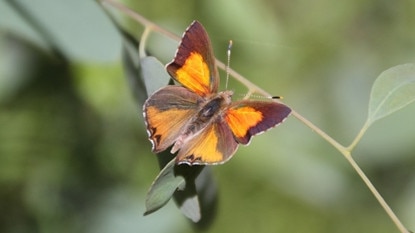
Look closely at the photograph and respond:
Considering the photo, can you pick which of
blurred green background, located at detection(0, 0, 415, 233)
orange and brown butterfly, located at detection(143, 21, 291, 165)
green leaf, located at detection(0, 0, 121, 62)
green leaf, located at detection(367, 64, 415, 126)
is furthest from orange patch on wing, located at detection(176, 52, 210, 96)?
blurred green background, located at detection(0, 0, 415, 233)

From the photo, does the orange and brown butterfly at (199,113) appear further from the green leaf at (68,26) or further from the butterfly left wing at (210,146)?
the green leaf at (68,26)

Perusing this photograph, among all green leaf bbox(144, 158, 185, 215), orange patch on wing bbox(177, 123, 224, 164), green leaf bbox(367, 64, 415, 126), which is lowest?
green leaf bbox(367, 64, 415, 126)

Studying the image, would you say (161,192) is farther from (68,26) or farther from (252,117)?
(68,26)

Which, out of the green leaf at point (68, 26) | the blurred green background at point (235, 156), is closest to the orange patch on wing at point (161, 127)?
the green leaf at point (68, 26)

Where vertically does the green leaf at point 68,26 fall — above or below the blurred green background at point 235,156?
above

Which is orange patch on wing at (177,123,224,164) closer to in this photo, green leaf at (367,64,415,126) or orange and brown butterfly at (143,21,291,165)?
orange and brown butterfly at (143,21,291,165)

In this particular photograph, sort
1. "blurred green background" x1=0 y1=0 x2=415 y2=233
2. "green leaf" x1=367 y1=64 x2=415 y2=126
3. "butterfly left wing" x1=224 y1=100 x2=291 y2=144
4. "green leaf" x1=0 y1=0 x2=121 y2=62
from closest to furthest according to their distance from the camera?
"butterfly left wing" x1=224 y1=100 x2=291 y2=144 < "green leaf" x1=367 y1=64 x2=415 y2=126 < "green leaf" x1=0 y1=0 x2=121 y2=62 < "blurred green background" x1=0 y1=0 x2=415 y2=233

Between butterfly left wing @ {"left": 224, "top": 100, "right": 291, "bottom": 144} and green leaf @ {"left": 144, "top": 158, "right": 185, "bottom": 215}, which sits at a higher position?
butterfly left wing @ {"left": 224, "top": 100, "right": 291, "bottom": 144}
